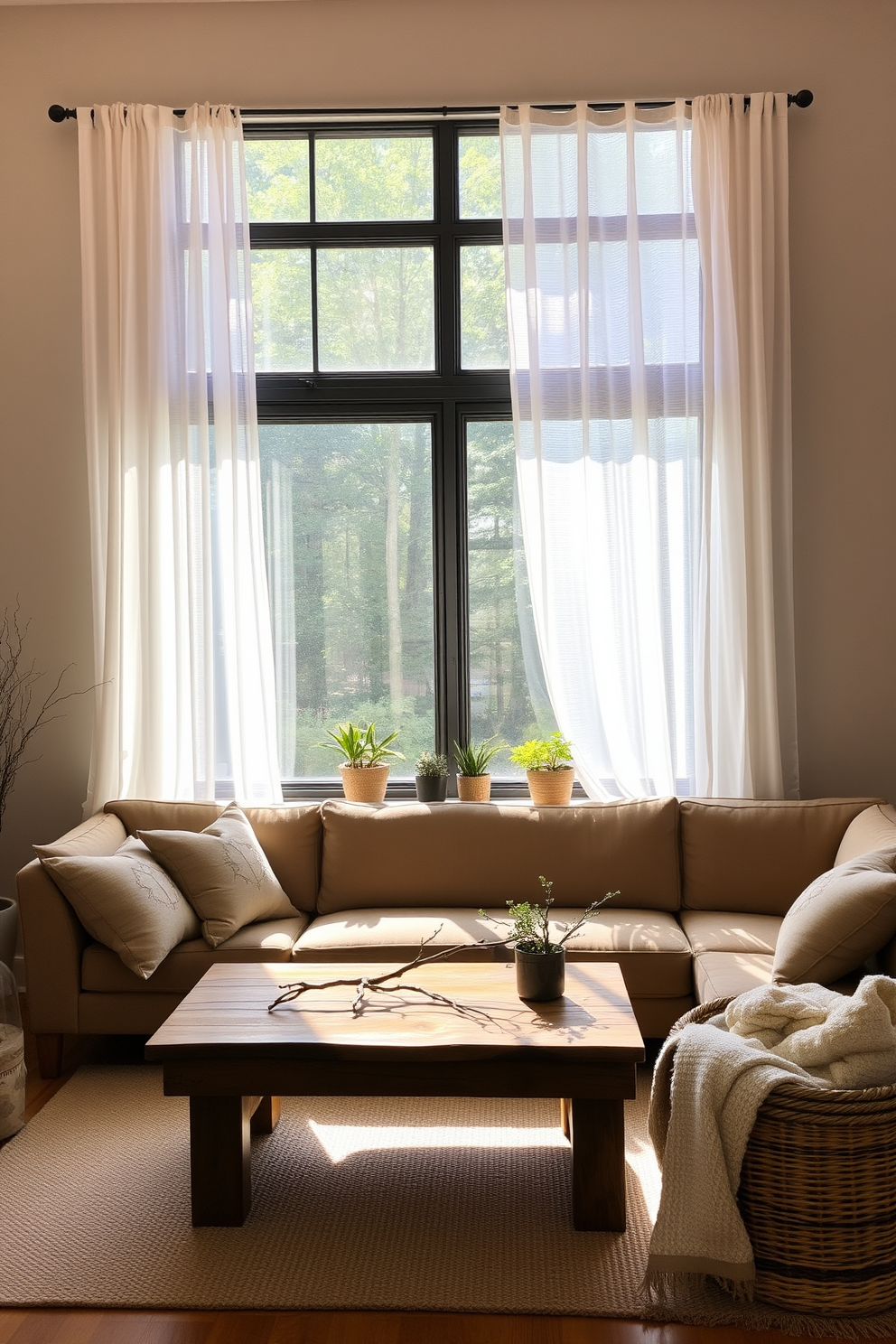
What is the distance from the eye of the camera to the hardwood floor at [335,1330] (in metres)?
2.21

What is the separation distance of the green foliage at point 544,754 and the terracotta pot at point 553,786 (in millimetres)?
22

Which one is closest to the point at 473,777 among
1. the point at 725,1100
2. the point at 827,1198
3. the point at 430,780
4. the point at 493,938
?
the point at 430,780

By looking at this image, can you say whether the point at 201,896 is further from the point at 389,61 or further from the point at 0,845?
the point at 389,61

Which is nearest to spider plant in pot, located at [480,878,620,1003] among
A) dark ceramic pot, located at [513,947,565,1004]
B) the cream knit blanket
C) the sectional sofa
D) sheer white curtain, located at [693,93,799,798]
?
dark ceramic pot, located at [513,947,565,1004]

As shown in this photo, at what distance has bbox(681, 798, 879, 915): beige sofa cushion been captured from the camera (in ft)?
12.6

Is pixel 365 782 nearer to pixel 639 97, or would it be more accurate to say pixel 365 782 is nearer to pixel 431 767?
pixel 431 767

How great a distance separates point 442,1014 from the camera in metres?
2.71

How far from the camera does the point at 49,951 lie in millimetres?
3479

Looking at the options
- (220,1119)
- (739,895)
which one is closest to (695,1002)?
→ (739,895)

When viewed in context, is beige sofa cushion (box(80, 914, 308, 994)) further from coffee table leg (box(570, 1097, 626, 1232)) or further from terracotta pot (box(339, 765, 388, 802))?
coffee table leg (box(570, 1097, 626, 1232))

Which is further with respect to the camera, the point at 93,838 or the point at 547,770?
the point at 547,770

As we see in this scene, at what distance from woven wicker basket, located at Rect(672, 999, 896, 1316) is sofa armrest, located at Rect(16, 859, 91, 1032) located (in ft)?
7.05

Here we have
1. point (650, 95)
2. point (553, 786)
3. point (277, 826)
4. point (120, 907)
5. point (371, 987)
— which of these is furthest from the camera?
point (650, 95)

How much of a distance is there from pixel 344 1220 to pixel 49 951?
136cm
